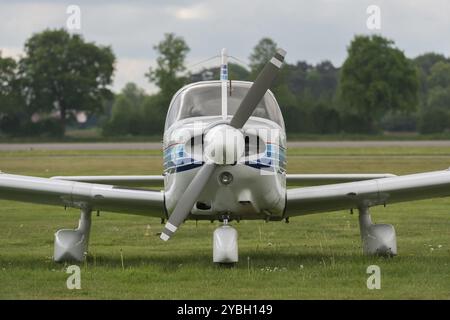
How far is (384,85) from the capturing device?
6950 cm

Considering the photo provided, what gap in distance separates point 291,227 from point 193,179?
7.07 m

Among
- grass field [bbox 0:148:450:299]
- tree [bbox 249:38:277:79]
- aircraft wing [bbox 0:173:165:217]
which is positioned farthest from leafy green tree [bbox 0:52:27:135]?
aircraft wing [bbox 0:173:165:217]

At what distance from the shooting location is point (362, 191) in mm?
12242

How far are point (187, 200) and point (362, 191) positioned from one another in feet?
7.81

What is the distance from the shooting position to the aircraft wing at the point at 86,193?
39.3ft

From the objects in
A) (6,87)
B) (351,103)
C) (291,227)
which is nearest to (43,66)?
(6,87)

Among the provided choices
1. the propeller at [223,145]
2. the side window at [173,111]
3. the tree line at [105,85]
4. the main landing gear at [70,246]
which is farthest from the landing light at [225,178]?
the tree line at [105,85]

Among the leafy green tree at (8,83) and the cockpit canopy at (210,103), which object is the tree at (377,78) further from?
the cockpit canopy at (210,103)

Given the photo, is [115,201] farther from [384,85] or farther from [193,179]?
[384,85]

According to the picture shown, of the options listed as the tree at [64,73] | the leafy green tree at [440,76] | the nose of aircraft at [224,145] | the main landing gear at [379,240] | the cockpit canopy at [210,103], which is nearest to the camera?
the nose of aircraft at [224,145]

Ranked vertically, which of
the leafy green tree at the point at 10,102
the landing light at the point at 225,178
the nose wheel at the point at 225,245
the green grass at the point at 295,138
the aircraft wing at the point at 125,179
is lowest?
the nose wheel at the point at 225,245

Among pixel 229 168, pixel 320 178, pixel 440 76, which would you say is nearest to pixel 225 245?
pixel 229 168

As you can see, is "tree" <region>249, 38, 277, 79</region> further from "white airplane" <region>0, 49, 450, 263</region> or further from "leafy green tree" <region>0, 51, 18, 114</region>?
"white airplane" <region>0, 49, 450, 263</region>
